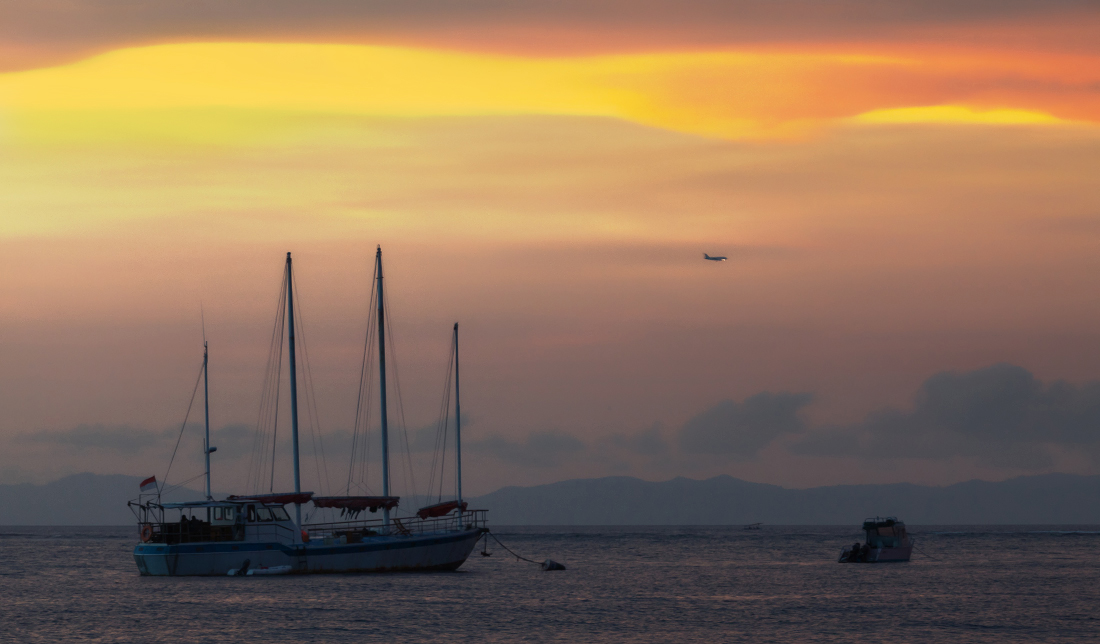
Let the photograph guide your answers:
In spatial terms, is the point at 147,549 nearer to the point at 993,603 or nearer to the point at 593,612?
the point at 593,612

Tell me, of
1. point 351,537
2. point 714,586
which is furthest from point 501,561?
point 351,537

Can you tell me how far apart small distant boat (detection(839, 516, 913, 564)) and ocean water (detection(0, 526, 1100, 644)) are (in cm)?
1000

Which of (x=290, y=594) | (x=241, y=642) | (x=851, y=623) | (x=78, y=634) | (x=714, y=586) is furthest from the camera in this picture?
(x=714, y=586)

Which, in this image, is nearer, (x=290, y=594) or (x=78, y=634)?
(x=78, y=634)

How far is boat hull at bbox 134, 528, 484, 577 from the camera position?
259 ft

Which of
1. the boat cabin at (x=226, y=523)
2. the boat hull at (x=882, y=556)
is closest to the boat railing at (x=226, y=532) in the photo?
the boat cabin at (x=226, y=523)

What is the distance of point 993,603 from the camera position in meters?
79.8

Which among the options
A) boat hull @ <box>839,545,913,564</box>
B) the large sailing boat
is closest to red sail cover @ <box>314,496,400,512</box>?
the large sailing boat

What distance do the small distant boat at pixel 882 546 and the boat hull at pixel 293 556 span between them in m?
58.5

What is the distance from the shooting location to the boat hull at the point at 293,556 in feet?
259

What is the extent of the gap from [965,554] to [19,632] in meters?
134

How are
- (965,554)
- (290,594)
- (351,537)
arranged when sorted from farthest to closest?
1. (965,554)
2. (351,537)
3. (290,594)

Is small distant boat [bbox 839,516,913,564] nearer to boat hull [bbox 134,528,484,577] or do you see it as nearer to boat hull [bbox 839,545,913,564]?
boat hull [bbox 839,545,913,564]

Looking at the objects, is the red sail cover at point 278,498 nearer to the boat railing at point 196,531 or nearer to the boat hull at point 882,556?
the boat railing at point 196,531
